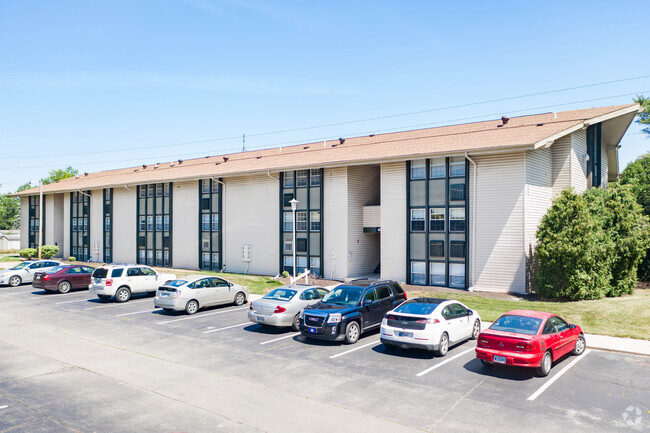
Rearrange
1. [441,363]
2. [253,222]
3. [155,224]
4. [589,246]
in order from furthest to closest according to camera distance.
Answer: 1. [155,224]
2. [253,222]
3. [589,246]
4. [441,363]

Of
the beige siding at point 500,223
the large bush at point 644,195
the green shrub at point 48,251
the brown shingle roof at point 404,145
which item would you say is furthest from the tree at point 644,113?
the green shrub at point 48,251

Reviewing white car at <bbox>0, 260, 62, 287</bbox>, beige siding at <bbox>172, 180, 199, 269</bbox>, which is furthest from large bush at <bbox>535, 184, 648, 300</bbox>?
white car at <bbox>0, 260, 62, 287</bbox>

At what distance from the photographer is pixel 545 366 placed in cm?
1113

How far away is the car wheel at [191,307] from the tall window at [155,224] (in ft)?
67.3

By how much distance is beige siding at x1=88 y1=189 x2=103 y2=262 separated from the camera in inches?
1750

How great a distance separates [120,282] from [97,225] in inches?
1013

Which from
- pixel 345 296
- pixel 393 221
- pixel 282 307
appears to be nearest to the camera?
pixel 345 296

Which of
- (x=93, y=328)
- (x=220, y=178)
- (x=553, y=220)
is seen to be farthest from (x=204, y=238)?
(x=553, y=220)

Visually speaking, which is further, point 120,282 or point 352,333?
point 120,282

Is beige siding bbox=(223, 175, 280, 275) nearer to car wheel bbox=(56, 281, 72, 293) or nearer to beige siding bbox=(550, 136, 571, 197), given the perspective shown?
car wheel bbox=(56, 281, 72, 293)

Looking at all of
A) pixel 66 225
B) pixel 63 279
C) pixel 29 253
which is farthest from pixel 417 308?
pixel 29 253

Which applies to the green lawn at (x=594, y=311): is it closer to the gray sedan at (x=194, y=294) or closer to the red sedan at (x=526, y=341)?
the red sedan at (x=526, y=341)

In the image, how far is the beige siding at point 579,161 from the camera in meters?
26.5

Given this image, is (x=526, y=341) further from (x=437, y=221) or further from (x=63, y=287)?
(x=63, y=287)
